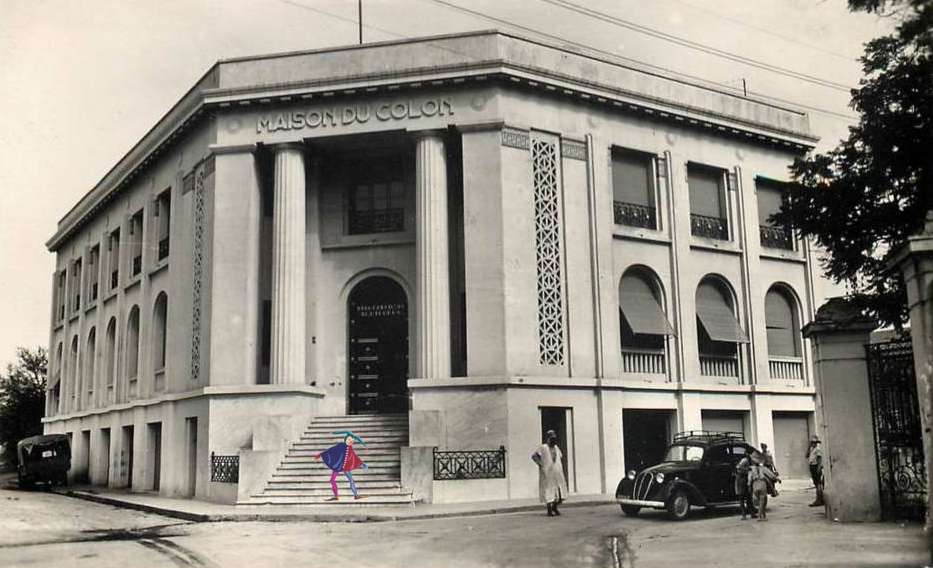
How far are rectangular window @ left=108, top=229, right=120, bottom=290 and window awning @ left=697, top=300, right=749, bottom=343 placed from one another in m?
22.1

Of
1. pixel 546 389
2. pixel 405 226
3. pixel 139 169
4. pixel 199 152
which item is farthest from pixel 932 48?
pixel 139 169

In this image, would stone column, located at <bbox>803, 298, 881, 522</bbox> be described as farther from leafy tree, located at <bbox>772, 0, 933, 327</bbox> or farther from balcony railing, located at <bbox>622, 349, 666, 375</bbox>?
balcony railing, located at <bbox>622, 349, 666, 375</bbox>

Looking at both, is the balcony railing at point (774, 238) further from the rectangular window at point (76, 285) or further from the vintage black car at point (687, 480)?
the rectangular window at point (76, 285)

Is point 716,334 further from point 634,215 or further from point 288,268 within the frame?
point 288,268

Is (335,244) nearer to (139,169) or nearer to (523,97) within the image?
(523,97)

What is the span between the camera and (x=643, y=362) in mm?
24453

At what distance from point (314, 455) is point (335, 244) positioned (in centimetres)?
651

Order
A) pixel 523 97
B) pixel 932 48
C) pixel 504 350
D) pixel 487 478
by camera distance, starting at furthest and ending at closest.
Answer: pixel 523 97, pixel 504 350, pixel 487 478, pixel 932 48

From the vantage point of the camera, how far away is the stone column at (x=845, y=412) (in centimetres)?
1376

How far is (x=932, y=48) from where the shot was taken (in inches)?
512

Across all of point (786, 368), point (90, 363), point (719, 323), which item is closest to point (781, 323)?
point (786, 368)

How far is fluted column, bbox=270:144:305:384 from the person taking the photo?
23078mm

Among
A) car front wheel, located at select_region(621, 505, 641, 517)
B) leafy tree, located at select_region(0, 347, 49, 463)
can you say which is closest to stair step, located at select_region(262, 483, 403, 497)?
car front wheel, located at select_region(621, 505, 641, 517)

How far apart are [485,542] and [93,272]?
2958 cm
